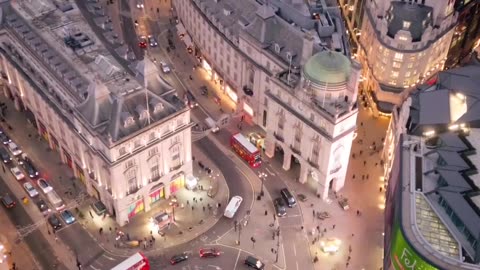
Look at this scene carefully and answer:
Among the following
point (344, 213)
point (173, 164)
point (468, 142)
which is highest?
point (468, 142)

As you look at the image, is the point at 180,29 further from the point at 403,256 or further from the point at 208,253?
the point at 403,256

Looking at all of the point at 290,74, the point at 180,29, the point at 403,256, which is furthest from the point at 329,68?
the point at 180,29

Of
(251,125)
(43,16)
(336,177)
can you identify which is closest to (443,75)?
(336,177)

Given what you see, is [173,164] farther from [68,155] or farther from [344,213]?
[344,213]

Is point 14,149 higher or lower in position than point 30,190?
higher

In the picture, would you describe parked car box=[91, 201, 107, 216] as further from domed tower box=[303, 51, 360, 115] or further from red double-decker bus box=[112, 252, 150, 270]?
domed tower box=[303, 51, 360, 115]

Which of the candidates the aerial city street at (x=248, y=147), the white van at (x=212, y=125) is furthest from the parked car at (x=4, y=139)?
the white van at (x=212, y=125)
